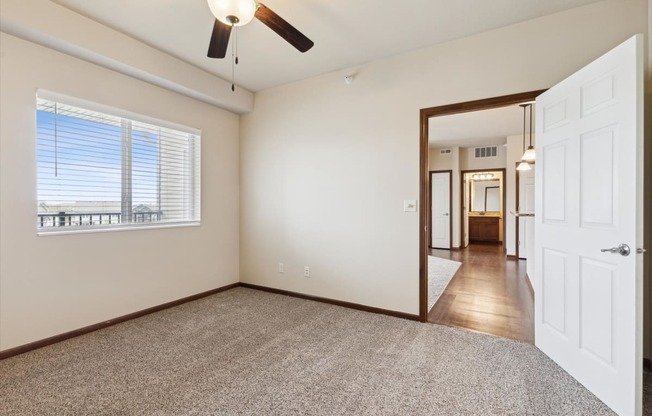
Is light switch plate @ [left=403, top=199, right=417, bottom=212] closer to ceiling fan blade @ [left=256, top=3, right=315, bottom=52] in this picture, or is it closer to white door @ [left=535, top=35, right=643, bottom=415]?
white door @ [left=535, top=35, right=643, bottom=415]

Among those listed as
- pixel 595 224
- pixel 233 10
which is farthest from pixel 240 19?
pixel 595 224

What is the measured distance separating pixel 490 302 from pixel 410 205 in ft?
5.72

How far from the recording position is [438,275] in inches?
204

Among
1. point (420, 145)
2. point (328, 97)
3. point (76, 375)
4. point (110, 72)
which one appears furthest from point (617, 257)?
point (110, 72)

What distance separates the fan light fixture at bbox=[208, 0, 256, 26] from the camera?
1758 millimetres

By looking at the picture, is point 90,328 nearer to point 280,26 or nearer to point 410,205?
point 280,26

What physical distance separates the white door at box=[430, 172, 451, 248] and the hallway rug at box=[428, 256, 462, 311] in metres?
1.53

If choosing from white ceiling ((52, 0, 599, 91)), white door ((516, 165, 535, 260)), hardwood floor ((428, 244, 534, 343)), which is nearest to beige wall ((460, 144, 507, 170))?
white door ((516, 165, 535, 260))

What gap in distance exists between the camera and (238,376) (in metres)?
2.16

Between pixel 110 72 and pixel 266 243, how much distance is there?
2.57 m

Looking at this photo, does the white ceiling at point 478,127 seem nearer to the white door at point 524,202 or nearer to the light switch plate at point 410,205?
the white door at point 524,202

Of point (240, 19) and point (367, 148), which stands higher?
point (240, 19)

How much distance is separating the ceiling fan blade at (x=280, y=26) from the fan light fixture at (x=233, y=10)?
0.06 meters

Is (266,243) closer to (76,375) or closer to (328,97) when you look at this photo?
(328,97)
